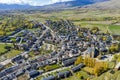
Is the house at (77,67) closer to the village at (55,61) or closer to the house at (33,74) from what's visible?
the village at (55,61)

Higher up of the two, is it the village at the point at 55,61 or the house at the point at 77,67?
the house at the point at 77,67

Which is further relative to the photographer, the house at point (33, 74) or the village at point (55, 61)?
the house at point (33, 74)

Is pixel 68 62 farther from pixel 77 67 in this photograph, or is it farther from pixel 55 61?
pixel 77 67

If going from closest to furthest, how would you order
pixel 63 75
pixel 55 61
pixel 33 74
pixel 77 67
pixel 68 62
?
pixel 63 75 → pixel 33 74 → pixel 77 67 → pixel 68 62 → pixel 55 61

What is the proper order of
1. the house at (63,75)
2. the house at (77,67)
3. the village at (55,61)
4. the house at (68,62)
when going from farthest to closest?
the house at (68,62) → the house at (77,67) → the village at (55,61) → the house at (63,75)

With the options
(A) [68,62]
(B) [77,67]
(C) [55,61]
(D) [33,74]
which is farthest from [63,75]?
(C) [55,61]

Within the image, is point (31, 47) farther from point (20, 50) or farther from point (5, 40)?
point (5, 40)

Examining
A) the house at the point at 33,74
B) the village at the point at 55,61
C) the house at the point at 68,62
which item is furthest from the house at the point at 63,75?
the house at the point at 68,62

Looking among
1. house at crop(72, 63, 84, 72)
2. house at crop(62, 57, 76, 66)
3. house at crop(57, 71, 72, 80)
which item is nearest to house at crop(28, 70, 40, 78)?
house at crop(57, 71, 72, 80)

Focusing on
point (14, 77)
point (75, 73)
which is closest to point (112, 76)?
point (75, 73)

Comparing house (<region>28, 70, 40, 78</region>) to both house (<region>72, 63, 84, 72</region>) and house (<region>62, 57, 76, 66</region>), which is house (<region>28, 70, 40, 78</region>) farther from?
house (<region>72, 63, 84, 72</region>)

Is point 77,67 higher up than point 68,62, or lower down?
higher up
